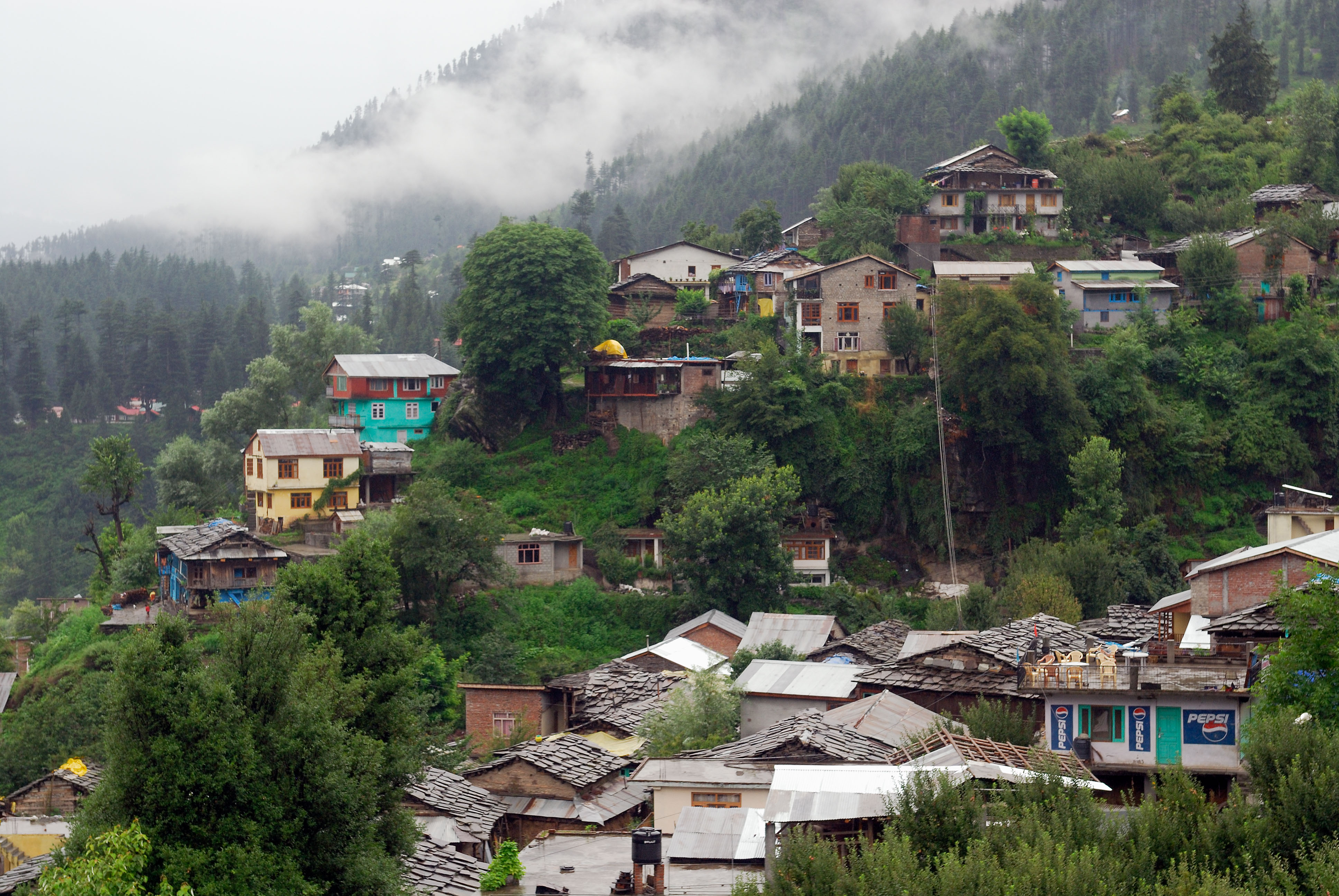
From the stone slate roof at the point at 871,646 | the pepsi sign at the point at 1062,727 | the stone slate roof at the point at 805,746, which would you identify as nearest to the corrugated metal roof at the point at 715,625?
the stone slate roof at the point at 871,646

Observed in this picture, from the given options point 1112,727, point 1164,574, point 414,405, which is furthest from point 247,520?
point 1112,727

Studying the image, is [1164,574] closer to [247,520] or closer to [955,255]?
[955,255]

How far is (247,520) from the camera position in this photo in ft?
177

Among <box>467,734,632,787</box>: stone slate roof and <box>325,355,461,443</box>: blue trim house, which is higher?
<box>325,355,461,443</box>: blue trim house

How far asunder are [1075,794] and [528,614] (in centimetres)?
2975

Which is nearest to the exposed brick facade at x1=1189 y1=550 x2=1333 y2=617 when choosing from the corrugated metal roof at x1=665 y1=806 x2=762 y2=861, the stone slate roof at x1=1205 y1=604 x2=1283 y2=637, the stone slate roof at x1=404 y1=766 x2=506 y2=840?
the stone slate roof at x1=1205 y1=604 x2=1283 y2=637

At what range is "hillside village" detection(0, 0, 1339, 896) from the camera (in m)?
18.1

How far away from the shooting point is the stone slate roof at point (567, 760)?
2880cm

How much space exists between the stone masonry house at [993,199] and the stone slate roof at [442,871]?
146 ft

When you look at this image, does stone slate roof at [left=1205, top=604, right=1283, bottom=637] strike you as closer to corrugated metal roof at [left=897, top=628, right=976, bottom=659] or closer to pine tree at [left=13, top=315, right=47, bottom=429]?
corrugated metal roof at [left=897, top=628, right=976, bottom=659]

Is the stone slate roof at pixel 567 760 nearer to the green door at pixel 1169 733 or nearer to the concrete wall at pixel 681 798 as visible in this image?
the concrete wall at pixel 681 798

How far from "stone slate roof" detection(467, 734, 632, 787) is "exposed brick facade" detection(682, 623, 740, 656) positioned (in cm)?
1294

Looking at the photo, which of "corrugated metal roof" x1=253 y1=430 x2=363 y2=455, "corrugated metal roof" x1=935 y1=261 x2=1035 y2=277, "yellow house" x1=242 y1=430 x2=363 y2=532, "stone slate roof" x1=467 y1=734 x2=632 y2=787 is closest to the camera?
"stone slate roof" x1=467 y1=734 x2=632 y2=787

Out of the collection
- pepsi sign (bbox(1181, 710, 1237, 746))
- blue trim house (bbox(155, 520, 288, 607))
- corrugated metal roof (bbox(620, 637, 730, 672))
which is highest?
blue trim house (bbox(155, 520, 288, 607))
